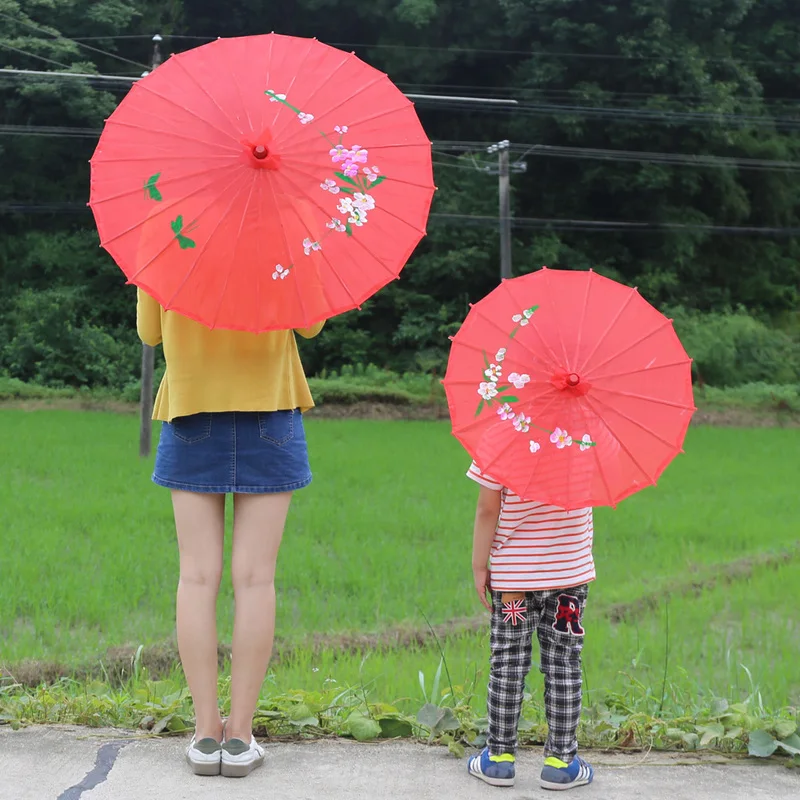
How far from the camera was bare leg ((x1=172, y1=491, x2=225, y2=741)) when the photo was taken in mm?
2459

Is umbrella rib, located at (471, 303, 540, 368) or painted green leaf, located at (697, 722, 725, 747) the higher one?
umbrella rib, located at (471, 303, 540, 368)

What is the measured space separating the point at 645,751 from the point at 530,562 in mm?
628

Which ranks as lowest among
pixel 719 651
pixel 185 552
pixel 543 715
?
pixel 719 651

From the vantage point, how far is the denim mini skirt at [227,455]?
2430mm

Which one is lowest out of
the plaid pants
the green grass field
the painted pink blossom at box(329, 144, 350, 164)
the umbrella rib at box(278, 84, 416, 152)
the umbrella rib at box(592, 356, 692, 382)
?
the green grass field

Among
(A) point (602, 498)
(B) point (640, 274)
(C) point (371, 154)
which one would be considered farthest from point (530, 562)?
(B) point (640, 274)

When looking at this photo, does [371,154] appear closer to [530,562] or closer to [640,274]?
[530,562]

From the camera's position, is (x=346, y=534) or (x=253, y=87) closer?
(x=253, y=87)

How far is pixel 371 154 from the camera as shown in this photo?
7.86 ft

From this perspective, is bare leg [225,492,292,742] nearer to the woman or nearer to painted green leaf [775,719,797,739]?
the woman

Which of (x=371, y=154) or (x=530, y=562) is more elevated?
(x=371, y=154)

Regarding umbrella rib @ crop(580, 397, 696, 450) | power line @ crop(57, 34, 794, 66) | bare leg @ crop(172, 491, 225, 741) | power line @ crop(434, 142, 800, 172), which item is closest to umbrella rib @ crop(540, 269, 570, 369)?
umbrella rib @ crop(580, 397, 696, 450)

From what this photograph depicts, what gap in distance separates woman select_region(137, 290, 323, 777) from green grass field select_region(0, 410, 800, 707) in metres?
0.95

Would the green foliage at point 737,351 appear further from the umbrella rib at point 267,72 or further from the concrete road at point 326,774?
the umbrella rib at point 267,72
